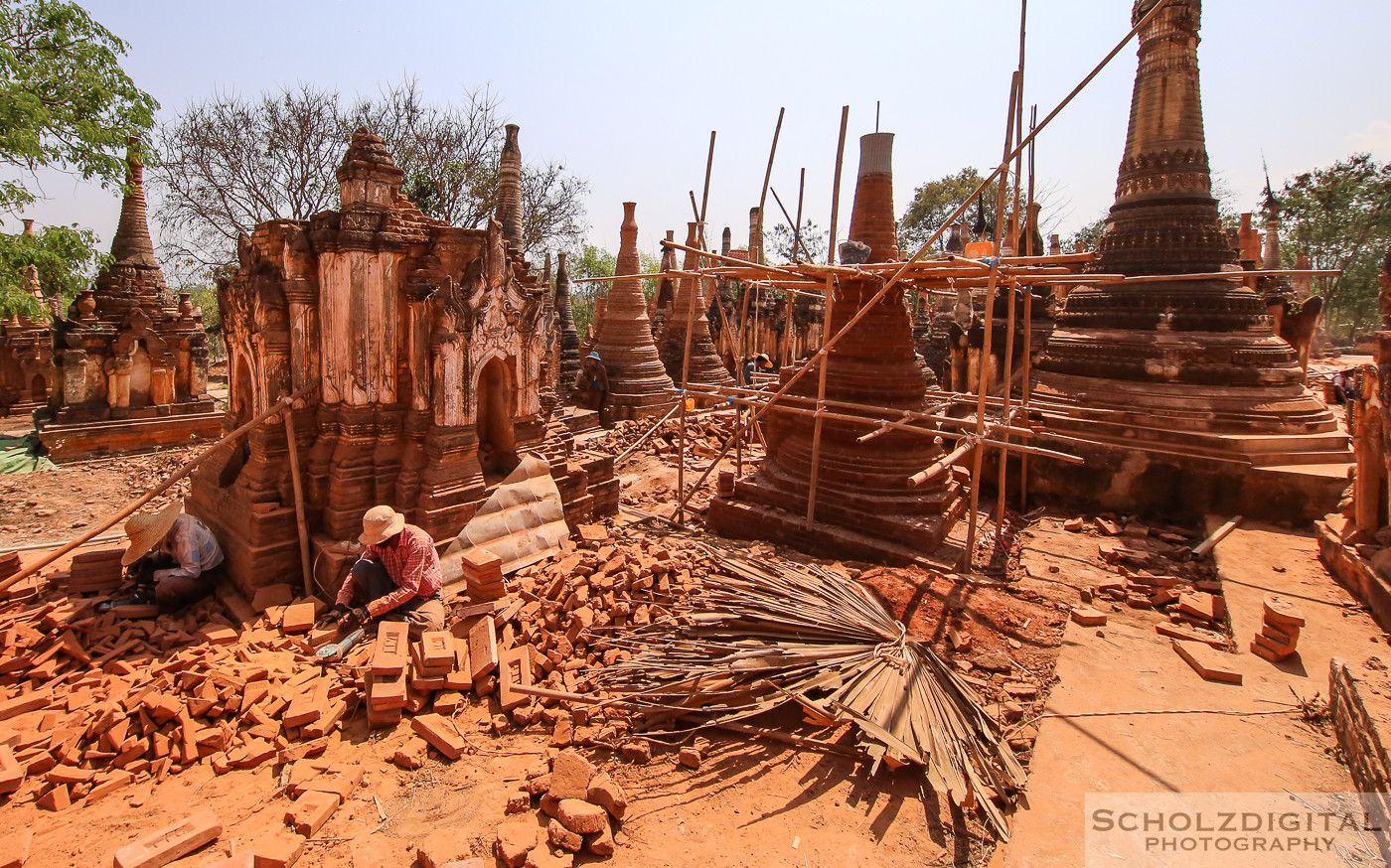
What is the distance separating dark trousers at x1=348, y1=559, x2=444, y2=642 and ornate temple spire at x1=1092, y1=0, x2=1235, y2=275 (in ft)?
33.4

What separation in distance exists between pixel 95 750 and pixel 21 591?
9.49ft

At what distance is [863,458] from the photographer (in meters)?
7.84

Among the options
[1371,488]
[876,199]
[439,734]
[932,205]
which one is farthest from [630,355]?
[932,205]

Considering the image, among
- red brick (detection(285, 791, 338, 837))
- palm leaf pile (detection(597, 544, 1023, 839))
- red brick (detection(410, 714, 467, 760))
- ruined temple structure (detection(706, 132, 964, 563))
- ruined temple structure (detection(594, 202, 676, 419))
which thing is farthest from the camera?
ruined temple structure (detection(594, 202, 676, 419))

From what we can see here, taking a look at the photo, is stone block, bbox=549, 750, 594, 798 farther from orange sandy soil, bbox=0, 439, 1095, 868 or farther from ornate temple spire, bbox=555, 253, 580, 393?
ornate temple spire, bbox=555, 253, 580, 393

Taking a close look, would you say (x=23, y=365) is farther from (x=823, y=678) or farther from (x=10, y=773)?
(x=823, y=678)

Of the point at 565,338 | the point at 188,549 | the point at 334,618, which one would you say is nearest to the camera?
the point at 334,618

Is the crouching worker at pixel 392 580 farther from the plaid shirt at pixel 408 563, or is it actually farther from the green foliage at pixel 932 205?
the green foliage at pixel 932 205

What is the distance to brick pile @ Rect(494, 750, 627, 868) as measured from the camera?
317 cm

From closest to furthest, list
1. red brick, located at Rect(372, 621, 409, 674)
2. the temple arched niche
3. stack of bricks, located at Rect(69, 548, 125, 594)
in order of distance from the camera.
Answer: red brick, located at Rect(372, 621, 409, 674)
stack of bricks, located at Rect(69, 548, 125, 594)
the temple arched niche

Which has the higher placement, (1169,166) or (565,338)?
(1169,166)

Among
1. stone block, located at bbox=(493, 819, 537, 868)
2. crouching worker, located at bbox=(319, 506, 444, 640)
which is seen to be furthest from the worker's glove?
stone block, located at bbox=(493, 819, 537, 868)

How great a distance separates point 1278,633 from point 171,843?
6932 millimetres

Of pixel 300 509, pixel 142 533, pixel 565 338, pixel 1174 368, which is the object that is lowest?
pixel 142 533
